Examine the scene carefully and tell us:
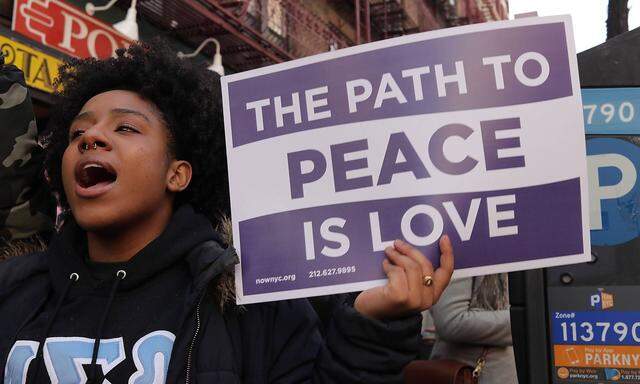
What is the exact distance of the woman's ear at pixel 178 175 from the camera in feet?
6.57

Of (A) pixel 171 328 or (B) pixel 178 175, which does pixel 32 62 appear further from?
(A) pixel 171 328

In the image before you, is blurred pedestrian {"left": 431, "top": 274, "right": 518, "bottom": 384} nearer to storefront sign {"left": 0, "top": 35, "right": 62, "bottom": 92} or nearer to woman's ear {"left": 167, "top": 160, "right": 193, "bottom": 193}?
woman's ear {"left": 167, "top": 160, "right": 193, "bottom": 193}

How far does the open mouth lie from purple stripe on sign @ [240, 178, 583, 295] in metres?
0.62

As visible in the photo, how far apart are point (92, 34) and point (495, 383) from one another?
20.0 feet

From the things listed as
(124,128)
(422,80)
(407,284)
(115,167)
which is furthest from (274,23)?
(407,284)

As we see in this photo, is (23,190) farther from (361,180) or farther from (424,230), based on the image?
(424,230)

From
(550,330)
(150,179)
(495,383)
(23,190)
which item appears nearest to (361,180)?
(150,179)

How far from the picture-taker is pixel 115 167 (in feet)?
5.92

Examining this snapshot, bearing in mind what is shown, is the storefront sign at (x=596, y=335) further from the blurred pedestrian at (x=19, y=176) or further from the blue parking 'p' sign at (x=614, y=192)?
the blurred pedestrian at (x=19, y=176)

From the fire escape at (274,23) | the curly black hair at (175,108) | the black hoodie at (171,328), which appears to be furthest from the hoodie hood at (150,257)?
the fire escape at (274,23)

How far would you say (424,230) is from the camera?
1561 millimetres

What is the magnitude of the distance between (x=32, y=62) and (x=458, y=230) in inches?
238

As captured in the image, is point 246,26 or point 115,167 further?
point 246,26

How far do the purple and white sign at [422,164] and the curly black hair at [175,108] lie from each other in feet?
1.80
